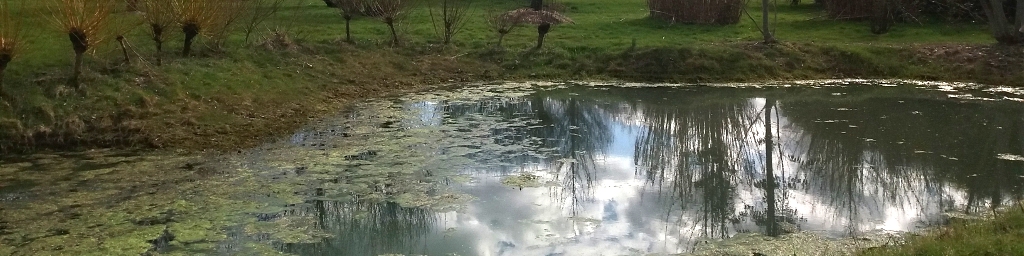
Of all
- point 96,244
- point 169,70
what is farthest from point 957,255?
point 169,70

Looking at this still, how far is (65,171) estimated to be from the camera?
10078 millimetres

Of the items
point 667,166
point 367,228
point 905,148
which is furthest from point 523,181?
point 905,148

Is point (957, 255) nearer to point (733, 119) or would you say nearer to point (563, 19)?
point (733, 119)

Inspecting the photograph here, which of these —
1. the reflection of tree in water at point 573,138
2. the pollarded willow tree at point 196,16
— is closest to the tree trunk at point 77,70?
the pollarded willow tree at point 196,16

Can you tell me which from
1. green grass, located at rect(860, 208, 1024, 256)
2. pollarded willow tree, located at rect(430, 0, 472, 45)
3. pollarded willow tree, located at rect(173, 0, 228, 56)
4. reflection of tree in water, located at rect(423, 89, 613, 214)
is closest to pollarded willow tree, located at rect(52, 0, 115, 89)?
pollarded willow tree, located at rect(173, 0, 228, 56)

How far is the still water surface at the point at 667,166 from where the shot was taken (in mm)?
8016

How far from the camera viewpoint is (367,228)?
8.09 meters

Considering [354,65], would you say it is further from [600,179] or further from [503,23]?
[600,179]

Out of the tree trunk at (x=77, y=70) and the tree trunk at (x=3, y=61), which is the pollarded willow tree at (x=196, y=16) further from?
the tree trunk at (x=3, y=61)

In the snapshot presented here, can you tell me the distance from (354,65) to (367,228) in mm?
9997

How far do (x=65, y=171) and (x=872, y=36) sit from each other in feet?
57.9

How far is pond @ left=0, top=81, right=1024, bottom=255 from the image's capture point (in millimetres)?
7832

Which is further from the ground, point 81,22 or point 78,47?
point 81,22

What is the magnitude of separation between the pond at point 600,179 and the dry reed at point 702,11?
858 centimetres
